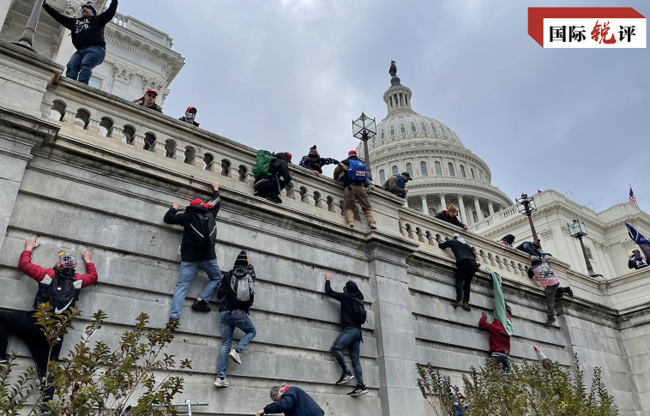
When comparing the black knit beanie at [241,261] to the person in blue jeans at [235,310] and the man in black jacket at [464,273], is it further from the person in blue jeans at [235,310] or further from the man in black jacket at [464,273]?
the man in black jacket at [464,273]

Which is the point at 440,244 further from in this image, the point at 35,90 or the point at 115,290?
the point at 35,90

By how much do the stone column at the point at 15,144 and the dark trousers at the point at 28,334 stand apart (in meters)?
1.59

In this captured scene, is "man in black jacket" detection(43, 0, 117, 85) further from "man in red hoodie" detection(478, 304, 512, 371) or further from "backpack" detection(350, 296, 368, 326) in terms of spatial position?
"man in red hoodie" detection(478, 304, 512, 371)

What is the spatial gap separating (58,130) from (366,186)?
703 centimetres

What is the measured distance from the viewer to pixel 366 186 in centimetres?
1307

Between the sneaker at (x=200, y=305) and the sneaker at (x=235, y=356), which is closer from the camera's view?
the sneaker at (x=235, y=356)

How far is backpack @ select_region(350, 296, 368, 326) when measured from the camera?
1075 centimetres

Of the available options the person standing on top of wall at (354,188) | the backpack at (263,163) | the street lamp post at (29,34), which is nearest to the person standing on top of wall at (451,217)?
the person standing on top of wall at (354,188)

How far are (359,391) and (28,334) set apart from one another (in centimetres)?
598

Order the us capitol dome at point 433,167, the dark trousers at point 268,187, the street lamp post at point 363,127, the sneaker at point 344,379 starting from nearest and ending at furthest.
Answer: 1. the sneaker at point 344,379
2. the dark trousers at point 268,187
3. the street lamp post at point 363,127
4. the us capitol dome at point 433,167

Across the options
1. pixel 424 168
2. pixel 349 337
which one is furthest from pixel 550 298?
pixel 424 168

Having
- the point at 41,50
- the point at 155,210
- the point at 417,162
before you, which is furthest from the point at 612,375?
the point at 417,162

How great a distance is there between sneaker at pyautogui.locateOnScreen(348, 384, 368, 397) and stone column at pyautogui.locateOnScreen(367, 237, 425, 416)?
57 cm

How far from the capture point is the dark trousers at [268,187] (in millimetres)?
11195
